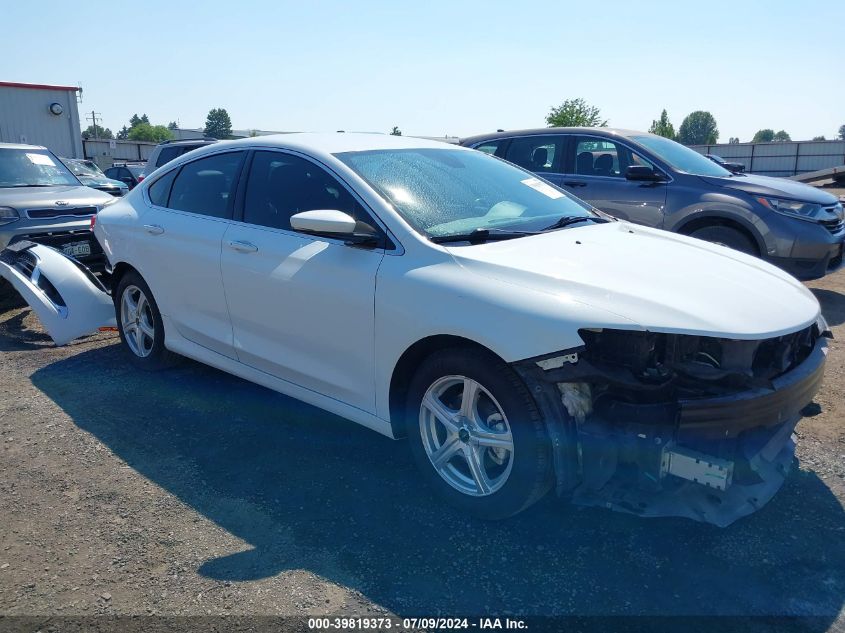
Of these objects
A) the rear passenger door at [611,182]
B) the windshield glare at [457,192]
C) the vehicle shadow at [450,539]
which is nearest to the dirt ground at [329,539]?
the vehicle shadow at [450,539]

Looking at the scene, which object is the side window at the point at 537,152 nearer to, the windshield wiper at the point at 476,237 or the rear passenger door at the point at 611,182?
the rear passenger door at the point at 611,182

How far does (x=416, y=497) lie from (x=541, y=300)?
126cm

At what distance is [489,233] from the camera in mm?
3508

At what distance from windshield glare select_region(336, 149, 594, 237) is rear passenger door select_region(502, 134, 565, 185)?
13.1 feet

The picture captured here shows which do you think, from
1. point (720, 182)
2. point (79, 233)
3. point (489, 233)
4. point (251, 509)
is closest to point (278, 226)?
point (489, 233)

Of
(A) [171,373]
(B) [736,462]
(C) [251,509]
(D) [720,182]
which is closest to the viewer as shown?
(B) [736,462]

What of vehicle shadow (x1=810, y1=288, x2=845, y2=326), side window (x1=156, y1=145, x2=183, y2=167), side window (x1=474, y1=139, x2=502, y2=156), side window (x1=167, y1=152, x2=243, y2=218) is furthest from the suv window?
side window (x1=156, y1=145, x2=183, y2=167)

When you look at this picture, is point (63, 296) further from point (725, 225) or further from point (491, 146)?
point (725, 225)

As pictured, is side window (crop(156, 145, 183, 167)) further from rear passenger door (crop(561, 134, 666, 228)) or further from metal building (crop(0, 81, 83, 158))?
metal building (crop(0, 81, 83, 158))

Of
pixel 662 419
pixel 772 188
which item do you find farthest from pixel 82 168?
pixel 662 419

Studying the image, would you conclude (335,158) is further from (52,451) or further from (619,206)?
(619,206)

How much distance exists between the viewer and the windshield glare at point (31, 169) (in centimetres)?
882

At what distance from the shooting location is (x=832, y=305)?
7.39 m

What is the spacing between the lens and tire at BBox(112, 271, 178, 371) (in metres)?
5.08
